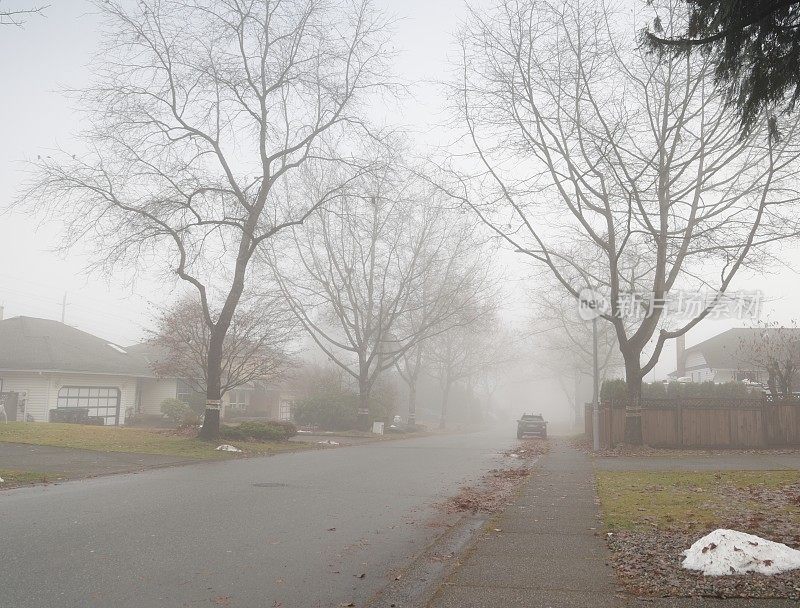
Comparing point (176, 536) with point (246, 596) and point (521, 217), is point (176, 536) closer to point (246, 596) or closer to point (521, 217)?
point (246, 596)

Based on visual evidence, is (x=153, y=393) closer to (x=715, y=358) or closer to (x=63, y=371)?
(x=63, y=371)

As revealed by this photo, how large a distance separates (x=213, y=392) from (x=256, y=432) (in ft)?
9.03

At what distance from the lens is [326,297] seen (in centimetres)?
3759

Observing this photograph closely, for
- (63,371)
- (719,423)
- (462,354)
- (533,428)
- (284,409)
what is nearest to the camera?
(719,423)

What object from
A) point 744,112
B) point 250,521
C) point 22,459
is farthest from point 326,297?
point 744,112

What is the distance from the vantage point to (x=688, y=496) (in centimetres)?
1110

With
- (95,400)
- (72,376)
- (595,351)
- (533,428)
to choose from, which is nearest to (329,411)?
(533,428)

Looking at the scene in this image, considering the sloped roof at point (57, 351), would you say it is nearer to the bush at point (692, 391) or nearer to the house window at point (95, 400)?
the house window at point (95, 400)

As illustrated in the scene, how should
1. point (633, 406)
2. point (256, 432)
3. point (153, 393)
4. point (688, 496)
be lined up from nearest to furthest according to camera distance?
point (688, 496) < point (256, 432) < point (633, 406) < point (153, 393)

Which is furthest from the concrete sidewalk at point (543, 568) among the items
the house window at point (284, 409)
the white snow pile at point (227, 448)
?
the house window at point (284, 409)

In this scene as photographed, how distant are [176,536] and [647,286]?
73.5 feet

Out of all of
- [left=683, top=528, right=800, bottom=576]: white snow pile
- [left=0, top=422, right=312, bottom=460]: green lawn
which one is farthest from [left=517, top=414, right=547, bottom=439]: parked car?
[left=683, top=528, right=800, bottom=576]: white snow pile

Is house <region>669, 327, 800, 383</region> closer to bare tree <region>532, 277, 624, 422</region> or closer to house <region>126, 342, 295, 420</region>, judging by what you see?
bare tree <region>532, 277, 624, 422</region>

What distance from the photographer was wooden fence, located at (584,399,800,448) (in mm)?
24139
